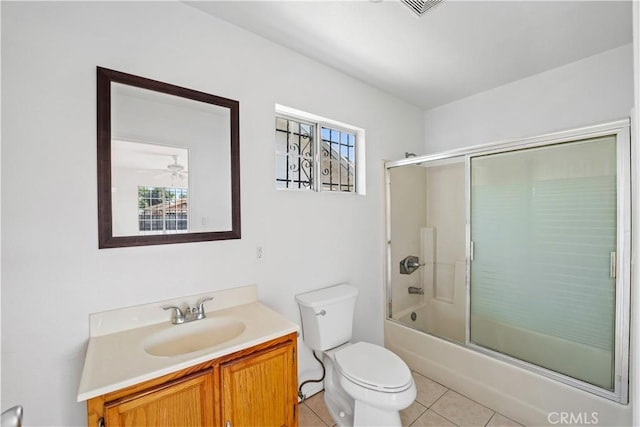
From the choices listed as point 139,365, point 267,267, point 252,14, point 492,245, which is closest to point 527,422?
point 492,245

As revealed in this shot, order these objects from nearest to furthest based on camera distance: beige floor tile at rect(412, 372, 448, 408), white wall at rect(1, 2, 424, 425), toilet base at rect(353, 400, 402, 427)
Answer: white wall at rect(1, 2, 424, 425) → toilet base at rect(353, 400, 402, 427) → beige floor tile at rect(412, 372, 448, 408)

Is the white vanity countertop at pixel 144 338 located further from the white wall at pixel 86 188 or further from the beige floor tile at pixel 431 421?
the beige floor tile at pixel 431 421

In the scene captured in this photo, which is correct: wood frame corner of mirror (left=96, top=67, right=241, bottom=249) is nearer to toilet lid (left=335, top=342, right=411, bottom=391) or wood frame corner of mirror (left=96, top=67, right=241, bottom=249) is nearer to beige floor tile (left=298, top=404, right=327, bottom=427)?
toilet lid (left=335, top=342, right=411, bottom=391)

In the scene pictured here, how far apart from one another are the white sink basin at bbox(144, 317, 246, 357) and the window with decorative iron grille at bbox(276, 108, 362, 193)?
975 mm

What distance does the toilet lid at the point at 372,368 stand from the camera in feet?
4.91

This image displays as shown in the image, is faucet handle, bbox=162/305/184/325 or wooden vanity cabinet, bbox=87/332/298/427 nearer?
wooden vanity cabinet, bbox=87/332/298/427

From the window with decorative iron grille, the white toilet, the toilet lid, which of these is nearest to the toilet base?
the white toilet

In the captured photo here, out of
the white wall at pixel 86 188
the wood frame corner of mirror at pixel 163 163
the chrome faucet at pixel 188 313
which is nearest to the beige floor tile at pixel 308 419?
the white wall at pixel 86 188

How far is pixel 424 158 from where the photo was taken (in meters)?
2.40

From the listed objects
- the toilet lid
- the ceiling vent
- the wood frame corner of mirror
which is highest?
the ceiling vent

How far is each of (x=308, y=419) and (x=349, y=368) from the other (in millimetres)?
516

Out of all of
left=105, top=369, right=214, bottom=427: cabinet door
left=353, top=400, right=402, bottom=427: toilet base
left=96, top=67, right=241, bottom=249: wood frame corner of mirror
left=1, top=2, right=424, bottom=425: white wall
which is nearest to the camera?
left=105, top=369, right=214, bottom=427: cabinet door

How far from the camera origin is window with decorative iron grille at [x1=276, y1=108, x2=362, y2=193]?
2.05 metres

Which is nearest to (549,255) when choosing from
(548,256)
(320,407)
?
(548,256)
